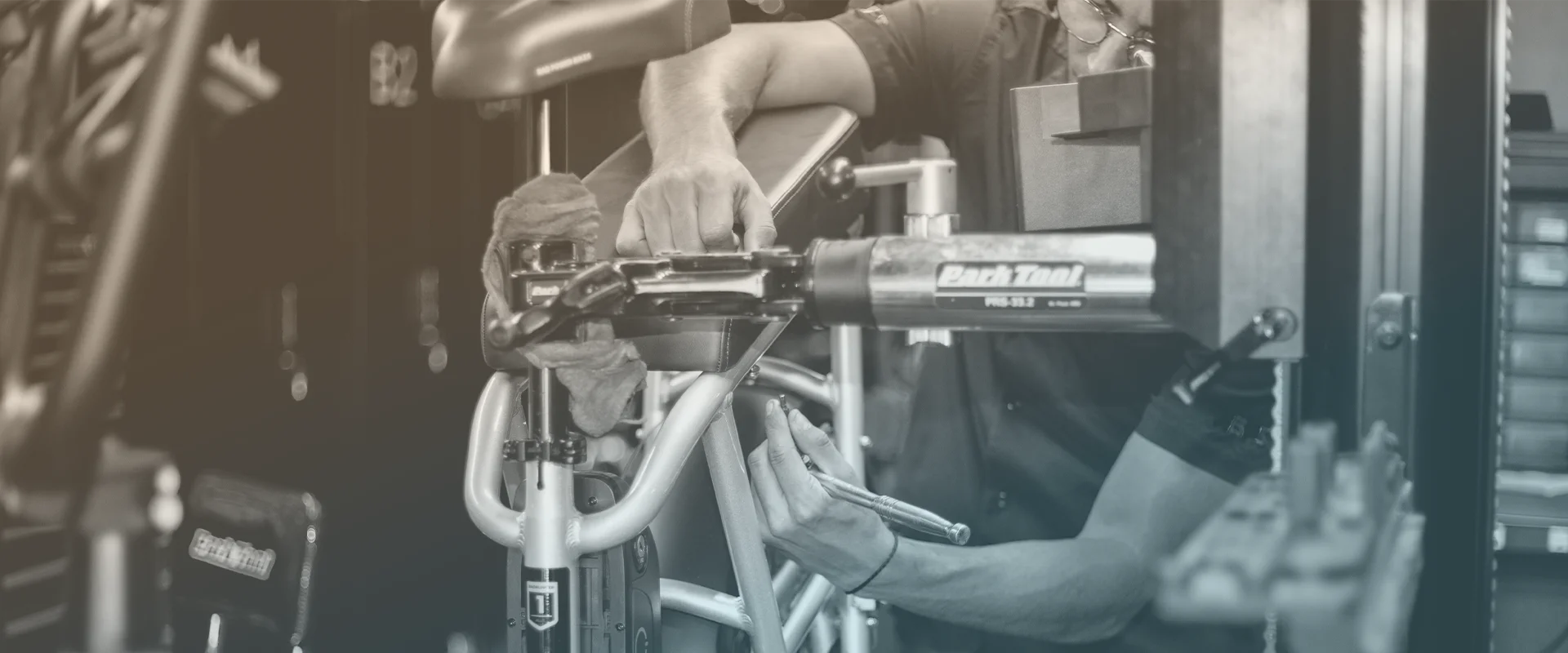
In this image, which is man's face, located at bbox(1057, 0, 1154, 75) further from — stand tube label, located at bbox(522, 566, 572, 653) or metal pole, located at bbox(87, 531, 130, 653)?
metal pole, located at bbox(87, 531, 130, 653)

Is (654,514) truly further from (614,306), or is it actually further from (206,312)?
(206,312)

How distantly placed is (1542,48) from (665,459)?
0.75 m

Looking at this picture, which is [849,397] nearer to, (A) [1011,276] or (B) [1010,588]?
(B) [1010,588]

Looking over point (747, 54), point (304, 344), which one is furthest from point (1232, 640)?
point (304, 344)

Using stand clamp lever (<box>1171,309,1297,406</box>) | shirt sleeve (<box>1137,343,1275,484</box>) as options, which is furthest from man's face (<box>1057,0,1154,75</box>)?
stand clamp lever (<box>1171,309,1297,406</box>)

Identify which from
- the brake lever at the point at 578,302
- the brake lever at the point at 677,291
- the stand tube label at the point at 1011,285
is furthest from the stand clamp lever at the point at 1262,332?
the brake lever at the point at 578,302

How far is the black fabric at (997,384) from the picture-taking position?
3.49 ft

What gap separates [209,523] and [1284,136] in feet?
3.72

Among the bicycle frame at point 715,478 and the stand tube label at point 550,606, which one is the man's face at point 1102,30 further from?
the stand tube label at point 550,606

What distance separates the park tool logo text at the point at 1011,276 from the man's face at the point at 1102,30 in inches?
17.5

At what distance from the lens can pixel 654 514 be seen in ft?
3.31

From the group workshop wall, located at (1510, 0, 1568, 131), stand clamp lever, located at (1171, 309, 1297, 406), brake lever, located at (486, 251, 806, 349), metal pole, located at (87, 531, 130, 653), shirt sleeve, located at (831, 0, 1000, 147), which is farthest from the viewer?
metal pole, located at (87, 531, 130, 653)

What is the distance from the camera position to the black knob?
107 cm

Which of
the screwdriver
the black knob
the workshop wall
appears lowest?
the screwdriver
